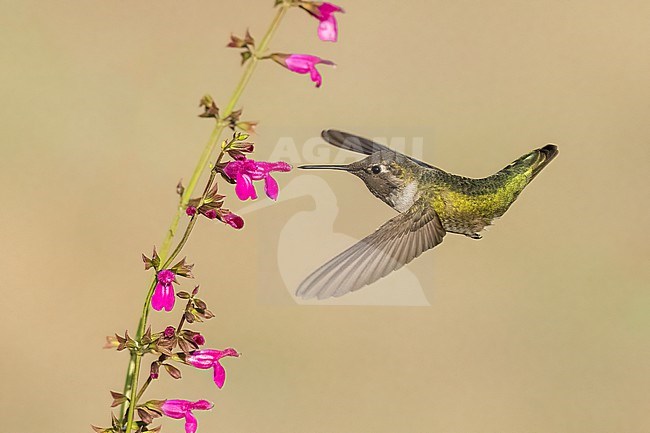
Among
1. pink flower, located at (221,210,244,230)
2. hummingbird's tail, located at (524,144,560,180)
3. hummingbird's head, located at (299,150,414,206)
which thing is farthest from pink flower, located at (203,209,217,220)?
hummingbird's tail, located at (524,144,560,180)

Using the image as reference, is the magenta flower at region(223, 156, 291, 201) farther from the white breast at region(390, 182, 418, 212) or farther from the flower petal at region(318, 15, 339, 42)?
the white breast at region(390, 182, 418, 212)

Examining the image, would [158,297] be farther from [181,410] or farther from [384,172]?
[384,172]

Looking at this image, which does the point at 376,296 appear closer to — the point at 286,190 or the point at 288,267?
the point at 286,190

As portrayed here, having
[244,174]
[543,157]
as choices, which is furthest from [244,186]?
[543,157]

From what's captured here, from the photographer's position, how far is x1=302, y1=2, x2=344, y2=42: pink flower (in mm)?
1022

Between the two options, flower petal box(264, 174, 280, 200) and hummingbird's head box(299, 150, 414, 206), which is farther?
hummingbird's head box(299, 150, 414, 206)

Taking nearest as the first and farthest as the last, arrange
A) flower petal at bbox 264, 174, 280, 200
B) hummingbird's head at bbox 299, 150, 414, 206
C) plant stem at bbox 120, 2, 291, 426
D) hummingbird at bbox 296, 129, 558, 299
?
plant stem at bbox 120, 2, 291, 426 → flower petal at bbox 264, 174, 280, 200 → hummingbird at bbox 296, 129, 558, 299 → hummingbird's head at bbox 299, 150, 414, 206

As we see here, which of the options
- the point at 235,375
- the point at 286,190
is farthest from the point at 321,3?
the point at 235,375

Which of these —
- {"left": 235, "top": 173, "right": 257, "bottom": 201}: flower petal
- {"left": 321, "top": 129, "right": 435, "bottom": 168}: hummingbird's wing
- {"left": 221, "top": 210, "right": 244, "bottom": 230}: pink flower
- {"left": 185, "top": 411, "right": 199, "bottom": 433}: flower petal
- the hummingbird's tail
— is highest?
the hummingbird's tail

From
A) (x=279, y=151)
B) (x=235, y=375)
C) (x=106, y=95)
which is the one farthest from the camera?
(x=106, y=95)

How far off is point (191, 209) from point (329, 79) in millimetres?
4599

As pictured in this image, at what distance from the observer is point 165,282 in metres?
1.04

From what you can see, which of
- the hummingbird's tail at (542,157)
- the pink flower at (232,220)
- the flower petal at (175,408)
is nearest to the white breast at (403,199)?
the hummingbird's tail at (542,157)

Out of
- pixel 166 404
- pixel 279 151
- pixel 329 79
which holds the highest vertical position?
pixel 329 79
